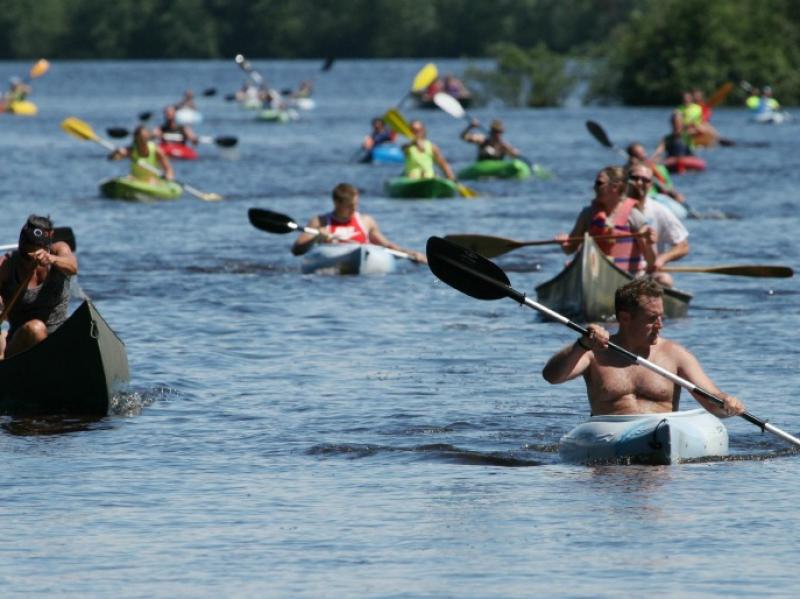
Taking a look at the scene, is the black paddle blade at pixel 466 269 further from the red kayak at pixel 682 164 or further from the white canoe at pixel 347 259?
the red kayak at pixel 682 164

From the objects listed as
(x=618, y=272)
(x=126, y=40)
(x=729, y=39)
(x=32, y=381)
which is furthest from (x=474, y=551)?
(x=126, y=40)

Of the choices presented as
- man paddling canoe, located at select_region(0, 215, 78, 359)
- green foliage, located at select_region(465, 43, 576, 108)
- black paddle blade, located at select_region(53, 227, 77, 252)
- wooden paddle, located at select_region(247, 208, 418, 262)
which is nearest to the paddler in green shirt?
wooden paddle, located at select_region(247, 208, 418, 262)

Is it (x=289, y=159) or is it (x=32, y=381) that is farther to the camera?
(x=289, y=159)

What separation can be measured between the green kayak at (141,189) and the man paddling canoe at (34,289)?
1888 centimetres

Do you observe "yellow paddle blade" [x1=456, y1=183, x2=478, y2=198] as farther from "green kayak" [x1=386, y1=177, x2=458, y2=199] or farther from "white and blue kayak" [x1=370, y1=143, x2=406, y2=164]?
"white and blue kayak" [x1=370, y1=143, x2=406, y2=164]

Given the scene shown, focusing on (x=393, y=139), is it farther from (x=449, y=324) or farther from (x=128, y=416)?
(x=128, y=416)

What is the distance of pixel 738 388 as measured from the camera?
14.6 meters

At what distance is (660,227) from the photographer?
16703 mm

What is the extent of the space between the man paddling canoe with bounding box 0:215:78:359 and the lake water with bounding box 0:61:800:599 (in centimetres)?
62

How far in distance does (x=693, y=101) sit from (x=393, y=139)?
→ 1054cm

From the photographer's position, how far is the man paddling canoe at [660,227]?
647 inches

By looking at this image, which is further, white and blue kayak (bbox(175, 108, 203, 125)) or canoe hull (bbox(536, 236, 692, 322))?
white and blue kayak (bbox(175, 108, 203, 125))

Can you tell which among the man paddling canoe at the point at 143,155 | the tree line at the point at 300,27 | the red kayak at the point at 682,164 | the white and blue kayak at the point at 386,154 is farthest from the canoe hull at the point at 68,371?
the tree line at the point at 300,27

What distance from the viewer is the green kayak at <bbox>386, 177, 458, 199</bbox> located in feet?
105
